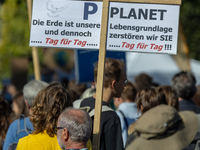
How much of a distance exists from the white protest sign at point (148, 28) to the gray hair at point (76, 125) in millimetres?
947

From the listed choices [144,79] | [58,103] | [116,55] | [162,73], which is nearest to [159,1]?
[58,103]

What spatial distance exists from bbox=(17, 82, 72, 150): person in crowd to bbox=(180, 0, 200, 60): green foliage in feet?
53.0

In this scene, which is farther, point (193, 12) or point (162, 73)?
point (193, 12)

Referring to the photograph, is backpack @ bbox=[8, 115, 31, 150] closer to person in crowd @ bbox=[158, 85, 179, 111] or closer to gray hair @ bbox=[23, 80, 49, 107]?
gray hair @ bbox=[23, 80, 49, 107]

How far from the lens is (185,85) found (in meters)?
4.55

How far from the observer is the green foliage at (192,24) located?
58.5 feet

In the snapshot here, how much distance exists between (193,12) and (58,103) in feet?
54.5

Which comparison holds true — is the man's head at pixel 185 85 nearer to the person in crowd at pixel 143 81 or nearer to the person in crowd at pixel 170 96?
the person in crowd at pixel 143 81

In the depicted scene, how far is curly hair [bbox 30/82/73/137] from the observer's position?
269 cm

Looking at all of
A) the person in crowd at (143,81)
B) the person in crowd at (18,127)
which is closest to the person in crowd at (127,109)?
the person in crowd at (143,81)

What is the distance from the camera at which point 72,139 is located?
235cm

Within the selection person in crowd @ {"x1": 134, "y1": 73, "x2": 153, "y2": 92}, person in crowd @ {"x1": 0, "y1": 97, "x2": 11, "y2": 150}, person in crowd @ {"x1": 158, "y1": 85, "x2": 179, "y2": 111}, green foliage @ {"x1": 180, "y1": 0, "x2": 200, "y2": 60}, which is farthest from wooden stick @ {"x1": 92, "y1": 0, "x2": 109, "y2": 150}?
green foliage @ {"x1": 180, "y1": 0, "x2": 200, "y2": 60}

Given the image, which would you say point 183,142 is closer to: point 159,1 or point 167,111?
point 167,111

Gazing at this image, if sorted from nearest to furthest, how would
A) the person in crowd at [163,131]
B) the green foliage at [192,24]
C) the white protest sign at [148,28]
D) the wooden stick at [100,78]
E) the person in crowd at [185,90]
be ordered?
the person in crowd at [163,131] < the wooden stick at [100,78] < the white protest sign at [148,28] < the person in crowd at [185,90] < the green foliage at [192,24]
